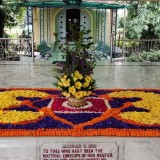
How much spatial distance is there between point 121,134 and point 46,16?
1051cm

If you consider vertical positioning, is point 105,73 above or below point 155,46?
below

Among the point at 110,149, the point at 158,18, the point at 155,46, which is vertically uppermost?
the point at 158,18

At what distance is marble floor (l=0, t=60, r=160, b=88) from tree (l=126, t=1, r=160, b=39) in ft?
16.0

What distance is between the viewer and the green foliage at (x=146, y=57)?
9.68 metres

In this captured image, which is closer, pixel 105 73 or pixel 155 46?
pixel 105 73

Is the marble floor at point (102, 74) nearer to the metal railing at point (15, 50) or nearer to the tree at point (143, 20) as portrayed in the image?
the metal railing at point (15, 50)

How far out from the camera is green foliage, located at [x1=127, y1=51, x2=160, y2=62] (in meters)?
9.68

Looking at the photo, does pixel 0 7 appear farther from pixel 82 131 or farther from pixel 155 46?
pixel 82 131

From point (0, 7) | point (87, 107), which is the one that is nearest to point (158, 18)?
point (0, 7)

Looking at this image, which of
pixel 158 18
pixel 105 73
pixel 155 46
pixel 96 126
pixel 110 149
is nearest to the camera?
pixel 110 149

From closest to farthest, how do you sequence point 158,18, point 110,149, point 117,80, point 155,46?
point 110,149 < point 117,80 < point 155,46 < point 158,18

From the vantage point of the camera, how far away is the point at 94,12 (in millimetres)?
13055

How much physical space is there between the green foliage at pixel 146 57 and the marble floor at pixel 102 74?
115 cm

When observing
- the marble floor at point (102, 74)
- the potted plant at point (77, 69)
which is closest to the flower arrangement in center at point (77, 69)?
the potted plant at point (77, 69)
